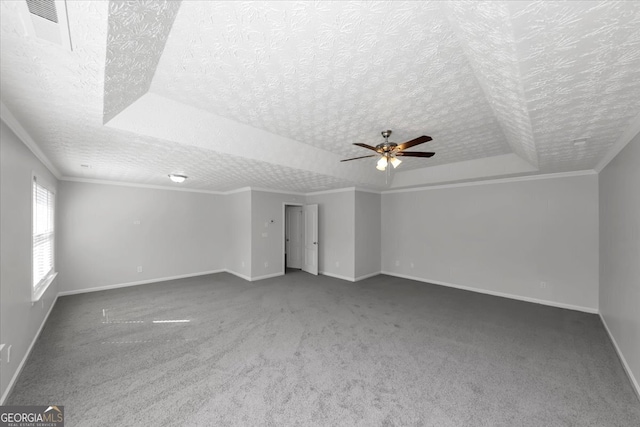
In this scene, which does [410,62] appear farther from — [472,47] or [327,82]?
[327,82]

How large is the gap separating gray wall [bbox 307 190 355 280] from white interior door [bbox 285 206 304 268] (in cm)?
76

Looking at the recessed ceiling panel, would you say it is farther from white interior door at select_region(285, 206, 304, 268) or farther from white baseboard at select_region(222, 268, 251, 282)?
white interior door at select_region(285, 206, 304, 268)

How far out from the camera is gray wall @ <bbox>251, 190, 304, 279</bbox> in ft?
19.7

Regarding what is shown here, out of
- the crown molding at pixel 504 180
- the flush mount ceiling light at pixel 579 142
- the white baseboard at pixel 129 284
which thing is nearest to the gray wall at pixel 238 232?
the white baseboard at pixel 129 284

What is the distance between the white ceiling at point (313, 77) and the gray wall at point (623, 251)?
35 centimetres

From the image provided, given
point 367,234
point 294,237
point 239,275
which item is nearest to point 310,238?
point 294,237

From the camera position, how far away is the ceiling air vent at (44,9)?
3.08ft

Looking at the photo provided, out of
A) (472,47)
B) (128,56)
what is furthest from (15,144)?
(472,47)

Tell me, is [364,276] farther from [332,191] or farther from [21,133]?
[21,133]

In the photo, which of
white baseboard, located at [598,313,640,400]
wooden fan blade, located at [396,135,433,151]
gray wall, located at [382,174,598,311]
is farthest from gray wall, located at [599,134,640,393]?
wooden fan blade, located at [396,135,433,151]

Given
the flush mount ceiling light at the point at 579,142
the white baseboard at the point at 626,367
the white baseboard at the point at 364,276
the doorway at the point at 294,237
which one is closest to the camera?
the white baseboard at the point at 626,367

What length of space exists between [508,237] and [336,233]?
3643mm

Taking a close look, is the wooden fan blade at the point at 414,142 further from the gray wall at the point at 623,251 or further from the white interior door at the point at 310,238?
the white interior door at the point at 310,238

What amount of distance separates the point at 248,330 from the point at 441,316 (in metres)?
2.92
